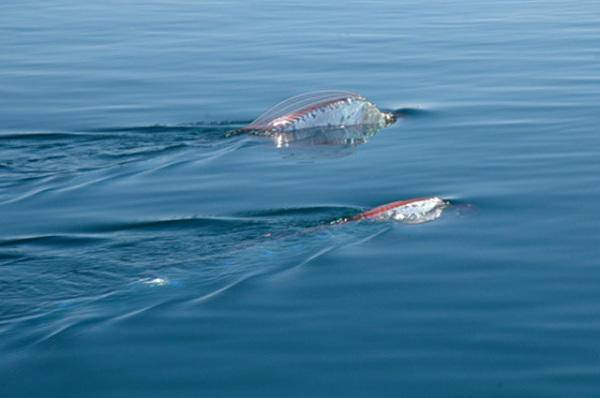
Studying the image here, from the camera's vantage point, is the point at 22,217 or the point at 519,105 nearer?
the point at 22,217

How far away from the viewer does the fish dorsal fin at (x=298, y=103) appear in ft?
54.1

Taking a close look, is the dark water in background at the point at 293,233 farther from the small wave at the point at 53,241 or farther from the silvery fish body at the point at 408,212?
the silvery fish body at the point at 408,212

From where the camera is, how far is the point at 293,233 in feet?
37.8

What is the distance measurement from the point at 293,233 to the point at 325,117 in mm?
5162

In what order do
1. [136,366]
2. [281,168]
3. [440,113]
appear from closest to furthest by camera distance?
[136,366] → [281,168] → [440,113]

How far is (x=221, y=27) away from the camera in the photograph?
2605cm

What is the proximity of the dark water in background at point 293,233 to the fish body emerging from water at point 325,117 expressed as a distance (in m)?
0.45

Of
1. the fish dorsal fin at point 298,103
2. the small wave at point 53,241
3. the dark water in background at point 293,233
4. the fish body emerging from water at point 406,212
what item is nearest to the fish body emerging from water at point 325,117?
the fish dorsal fin at point 298,103

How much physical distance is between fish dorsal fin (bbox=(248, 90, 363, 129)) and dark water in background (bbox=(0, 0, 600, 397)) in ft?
1.61

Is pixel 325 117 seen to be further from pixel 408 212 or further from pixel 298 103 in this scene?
pixel 408 212

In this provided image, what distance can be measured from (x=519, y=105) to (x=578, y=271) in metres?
7.27

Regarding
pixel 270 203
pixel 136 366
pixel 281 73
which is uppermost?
pixel 281 73

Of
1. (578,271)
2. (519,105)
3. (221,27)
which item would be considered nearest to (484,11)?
(221,27)

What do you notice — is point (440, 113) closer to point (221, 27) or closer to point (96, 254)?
point (96, 254)
